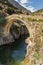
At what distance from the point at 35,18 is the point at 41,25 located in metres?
7.80

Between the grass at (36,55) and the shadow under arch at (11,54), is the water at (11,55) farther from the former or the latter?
the grass at (36,55)

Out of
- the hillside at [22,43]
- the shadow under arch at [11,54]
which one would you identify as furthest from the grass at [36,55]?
the shadow under arch at [11,54]

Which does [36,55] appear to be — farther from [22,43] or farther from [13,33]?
[13,33]

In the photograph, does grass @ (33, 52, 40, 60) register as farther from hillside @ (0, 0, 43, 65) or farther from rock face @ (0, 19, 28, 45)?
rock face @ (0, 19, 28, 45)

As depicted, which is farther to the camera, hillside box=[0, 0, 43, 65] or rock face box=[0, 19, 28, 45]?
rock face box=[0, 19, 28, 45]

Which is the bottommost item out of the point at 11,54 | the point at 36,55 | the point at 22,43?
Result: the point at 22,43

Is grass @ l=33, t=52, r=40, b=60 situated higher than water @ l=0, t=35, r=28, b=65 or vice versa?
grass @ l=33, t=52, r=40, b=60

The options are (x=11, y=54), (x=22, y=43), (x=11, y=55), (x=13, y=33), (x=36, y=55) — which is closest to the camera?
(x=36, y=55)

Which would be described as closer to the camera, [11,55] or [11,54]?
[11,55]

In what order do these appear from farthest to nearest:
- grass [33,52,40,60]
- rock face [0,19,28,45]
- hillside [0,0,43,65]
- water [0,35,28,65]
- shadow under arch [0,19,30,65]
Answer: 1. rock face [0,19,28,45]
2. shadow under arch [0,19,30,65]
3. water [0,35,28,65]
4. hillside [0,0,43,65]
5. grass [33,52,40,60]

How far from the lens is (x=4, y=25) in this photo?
260ft

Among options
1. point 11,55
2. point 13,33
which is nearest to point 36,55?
point 11,55

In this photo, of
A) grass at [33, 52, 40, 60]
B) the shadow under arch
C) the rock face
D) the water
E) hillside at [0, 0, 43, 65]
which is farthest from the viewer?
the rock face

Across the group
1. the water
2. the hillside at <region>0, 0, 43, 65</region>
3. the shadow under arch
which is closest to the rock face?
the hillside at <region>0, 0, 43, 65</region>
